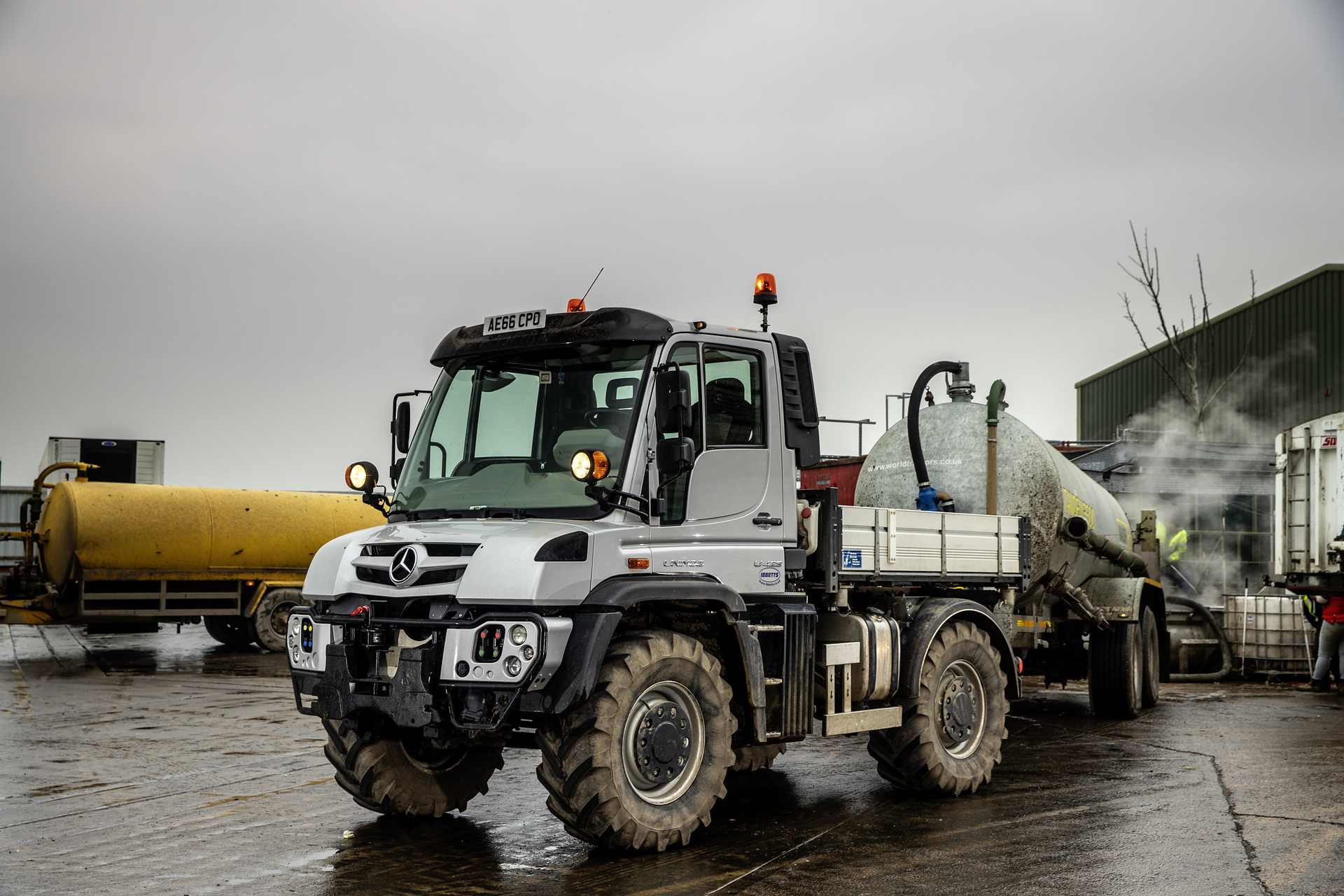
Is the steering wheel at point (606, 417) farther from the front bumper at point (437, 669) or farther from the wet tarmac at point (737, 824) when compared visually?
the wet tarmac at point (737, 824)

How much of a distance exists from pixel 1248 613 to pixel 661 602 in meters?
14.4

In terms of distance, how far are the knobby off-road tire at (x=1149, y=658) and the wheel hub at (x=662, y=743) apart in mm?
8913

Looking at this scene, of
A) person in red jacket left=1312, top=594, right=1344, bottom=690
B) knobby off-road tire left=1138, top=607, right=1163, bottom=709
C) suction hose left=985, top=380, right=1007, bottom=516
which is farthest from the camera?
person in red jacket left=1312, top=594, right=1344, bottom=690

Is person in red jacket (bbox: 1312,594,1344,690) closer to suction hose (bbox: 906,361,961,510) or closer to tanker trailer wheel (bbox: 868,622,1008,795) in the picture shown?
suction hose (bbox: 906,361,961,510)

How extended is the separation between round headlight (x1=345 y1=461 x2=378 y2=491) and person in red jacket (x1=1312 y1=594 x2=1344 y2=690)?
14.0 metres

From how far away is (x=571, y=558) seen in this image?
6.54 meters

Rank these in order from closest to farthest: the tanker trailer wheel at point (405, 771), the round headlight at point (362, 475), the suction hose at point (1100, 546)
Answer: the tanker trailer wheel at point (405, 771) → the round headlight at point (362, 475) → the suction hose at point (1100, 546)

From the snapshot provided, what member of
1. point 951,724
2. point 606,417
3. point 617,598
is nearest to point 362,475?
point 606,417

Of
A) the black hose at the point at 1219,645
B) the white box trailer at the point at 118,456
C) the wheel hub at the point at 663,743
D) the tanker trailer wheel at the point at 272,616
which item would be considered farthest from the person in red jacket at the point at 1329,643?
the white box trailer at the point at 118,456

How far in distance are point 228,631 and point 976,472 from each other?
15303mm

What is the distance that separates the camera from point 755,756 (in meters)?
9.17

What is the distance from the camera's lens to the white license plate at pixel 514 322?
24.8 ft

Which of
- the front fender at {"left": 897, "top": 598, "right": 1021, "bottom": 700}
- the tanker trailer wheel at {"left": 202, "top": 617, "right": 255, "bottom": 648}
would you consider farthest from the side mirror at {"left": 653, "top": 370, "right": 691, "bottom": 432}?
the tanker trailer wheel at {"left": 202, "top": 617, "right": 255, "bottom": 648}

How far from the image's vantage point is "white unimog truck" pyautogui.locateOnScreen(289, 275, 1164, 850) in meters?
6.48
